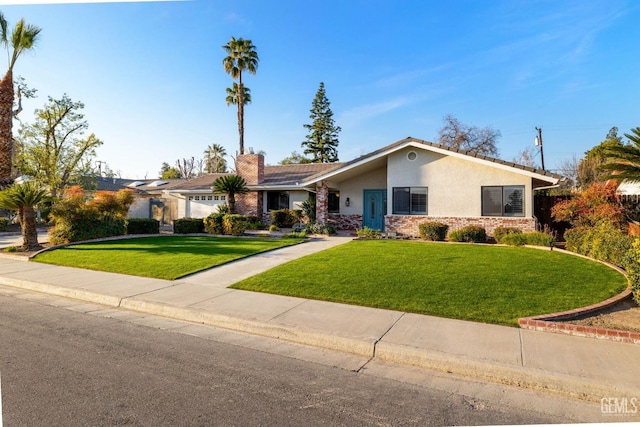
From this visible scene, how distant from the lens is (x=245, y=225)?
1847 centimetres

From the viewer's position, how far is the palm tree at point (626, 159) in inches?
405

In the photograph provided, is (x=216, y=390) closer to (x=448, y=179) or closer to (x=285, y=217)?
(x=448, y=179)

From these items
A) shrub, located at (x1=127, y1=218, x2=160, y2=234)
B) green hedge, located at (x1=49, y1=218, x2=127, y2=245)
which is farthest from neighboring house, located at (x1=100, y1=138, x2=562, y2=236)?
green hedge, located at (x1=49, y1=218, x2=127, y2=245)

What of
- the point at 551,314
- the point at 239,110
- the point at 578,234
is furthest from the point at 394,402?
the point at 239,110

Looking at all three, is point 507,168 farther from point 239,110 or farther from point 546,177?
point 239,110

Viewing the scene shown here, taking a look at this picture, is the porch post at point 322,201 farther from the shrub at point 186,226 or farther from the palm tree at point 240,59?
the palm tree at point 240,59

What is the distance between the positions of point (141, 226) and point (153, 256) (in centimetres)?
823

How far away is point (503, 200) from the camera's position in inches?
605

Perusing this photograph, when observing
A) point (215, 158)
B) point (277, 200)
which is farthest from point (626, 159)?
point (215, 158)

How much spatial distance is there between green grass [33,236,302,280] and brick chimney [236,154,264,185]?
9.05 meters

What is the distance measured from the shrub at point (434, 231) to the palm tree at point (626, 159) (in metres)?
5.90

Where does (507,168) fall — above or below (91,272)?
above

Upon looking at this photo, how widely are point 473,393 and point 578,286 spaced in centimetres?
513

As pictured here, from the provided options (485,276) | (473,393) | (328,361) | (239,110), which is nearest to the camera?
(473,393)
